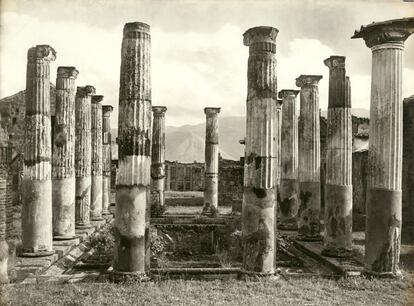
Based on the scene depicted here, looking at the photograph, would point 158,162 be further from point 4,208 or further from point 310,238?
point 4,208

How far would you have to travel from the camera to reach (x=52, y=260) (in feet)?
35.5

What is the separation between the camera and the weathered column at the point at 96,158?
735 inches

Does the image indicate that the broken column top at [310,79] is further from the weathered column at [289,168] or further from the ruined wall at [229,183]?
the ruined wall at [229,183]

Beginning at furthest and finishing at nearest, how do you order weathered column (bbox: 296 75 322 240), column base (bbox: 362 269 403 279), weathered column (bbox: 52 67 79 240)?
weathered column (bbox: 296 75 322 240) < weathered column (bbox: 52 67 79 240) < column base (bbox: 362 269 403 279)

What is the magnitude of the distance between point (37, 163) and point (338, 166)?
302 inches

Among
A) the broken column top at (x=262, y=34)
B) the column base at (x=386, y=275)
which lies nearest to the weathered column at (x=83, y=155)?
the broken column top at (x=262, y=34)

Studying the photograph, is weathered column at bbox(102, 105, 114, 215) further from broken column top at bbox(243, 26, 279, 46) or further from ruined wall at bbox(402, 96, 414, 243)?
broken column top at bbox(243, 26, 279, 46)

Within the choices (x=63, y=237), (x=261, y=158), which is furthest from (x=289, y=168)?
(x=63, y=237)

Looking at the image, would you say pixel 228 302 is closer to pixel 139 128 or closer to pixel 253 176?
pixel 253 176

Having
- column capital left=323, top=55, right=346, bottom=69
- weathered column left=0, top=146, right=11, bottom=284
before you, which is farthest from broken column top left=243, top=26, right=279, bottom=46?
weathered column left=0, top=146, right=11, bottom=284

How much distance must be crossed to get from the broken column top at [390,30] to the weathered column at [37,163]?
7.65 metres

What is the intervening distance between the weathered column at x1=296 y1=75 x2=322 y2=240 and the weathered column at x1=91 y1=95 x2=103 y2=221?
330 inches

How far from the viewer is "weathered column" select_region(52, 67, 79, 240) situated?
43.5 feet

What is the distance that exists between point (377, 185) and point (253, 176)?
256 centimetres
